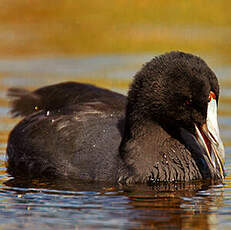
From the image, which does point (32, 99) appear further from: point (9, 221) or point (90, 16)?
point (90, 16)

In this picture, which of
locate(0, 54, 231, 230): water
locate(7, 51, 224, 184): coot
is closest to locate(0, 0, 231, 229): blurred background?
locate(0, 54, 231, 230): water

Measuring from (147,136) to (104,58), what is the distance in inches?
290

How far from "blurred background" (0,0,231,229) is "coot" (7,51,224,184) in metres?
0.36

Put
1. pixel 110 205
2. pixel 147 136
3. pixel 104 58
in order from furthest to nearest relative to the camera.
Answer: pixel 104 58
pixel 147 136
pixel 110 205

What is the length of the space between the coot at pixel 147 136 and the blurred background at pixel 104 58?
1.19 ft

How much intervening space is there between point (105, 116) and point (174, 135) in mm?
928

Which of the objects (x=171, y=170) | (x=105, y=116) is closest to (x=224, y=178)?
(x=171, y=170)

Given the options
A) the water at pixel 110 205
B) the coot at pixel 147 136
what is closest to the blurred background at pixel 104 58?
the water at pixel 110 205

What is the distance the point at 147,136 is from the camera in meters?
7.77

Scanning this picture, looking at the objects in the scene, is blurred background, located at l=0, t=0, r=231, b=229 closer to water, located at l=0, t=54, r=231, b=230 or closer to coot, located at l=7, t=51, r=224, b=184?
water, located at l=0, t=54, r=231, b=230

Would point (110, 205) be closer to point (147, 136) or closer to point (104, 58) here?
point (147, 136)

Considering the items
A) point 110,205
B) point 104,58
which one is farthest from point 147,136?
point 104,58

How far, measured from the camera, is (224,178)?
311 inches

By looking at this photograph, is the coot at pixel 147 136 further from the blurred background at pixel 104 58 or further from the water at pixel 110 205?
the blurred background at pixel 104 58
